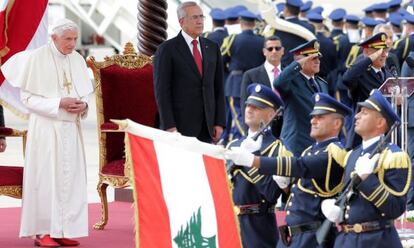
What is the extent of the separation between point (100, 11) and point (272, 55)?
12644mm

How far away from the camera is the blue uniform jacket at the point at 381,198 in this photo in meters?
7.64

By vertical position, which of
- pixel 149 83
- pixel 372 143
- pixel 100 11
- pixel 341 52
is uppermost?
pixel 100 11

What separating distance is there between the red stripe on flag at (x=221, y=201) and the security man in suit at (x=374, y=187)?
668mm

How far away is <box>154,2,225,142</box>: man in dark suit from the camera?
10062 mm

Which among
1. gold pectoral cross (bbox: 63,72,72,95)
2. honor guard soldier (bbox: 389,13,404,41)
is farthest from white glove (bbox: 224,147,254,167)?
honor guard soldier (bbox: 389,13,404,41)

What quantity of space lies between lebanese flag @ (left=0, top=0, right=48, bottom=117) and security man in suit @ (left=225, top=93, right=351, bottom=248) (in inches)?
126

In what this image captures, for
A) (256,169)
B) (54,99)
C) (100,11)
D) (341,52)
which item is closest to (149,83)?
(54,99)

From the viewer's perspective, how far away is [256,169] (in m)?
8.57

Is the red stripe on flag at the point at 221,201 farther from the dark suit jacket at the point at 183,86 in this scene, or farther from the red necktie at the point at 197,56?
the red necktie at the point at 197,56

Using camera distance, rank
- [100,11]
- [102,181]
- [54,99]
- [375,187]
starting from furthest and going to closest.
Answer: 1. [100,11]
2. [102,181]
3. [54,99]
4. [375,187]

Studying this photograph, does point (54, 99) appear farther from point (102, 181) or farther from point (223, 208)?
point (223, 208)

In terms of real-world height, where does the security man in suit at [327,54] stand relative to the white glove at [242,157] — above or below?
above

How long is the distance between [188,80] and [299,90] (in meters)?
1.63

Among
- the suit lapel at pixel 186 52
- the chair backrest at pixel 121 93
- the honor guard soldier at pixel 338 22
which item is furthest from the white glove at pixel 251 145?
the honor guard soldier at pixel 338 22
